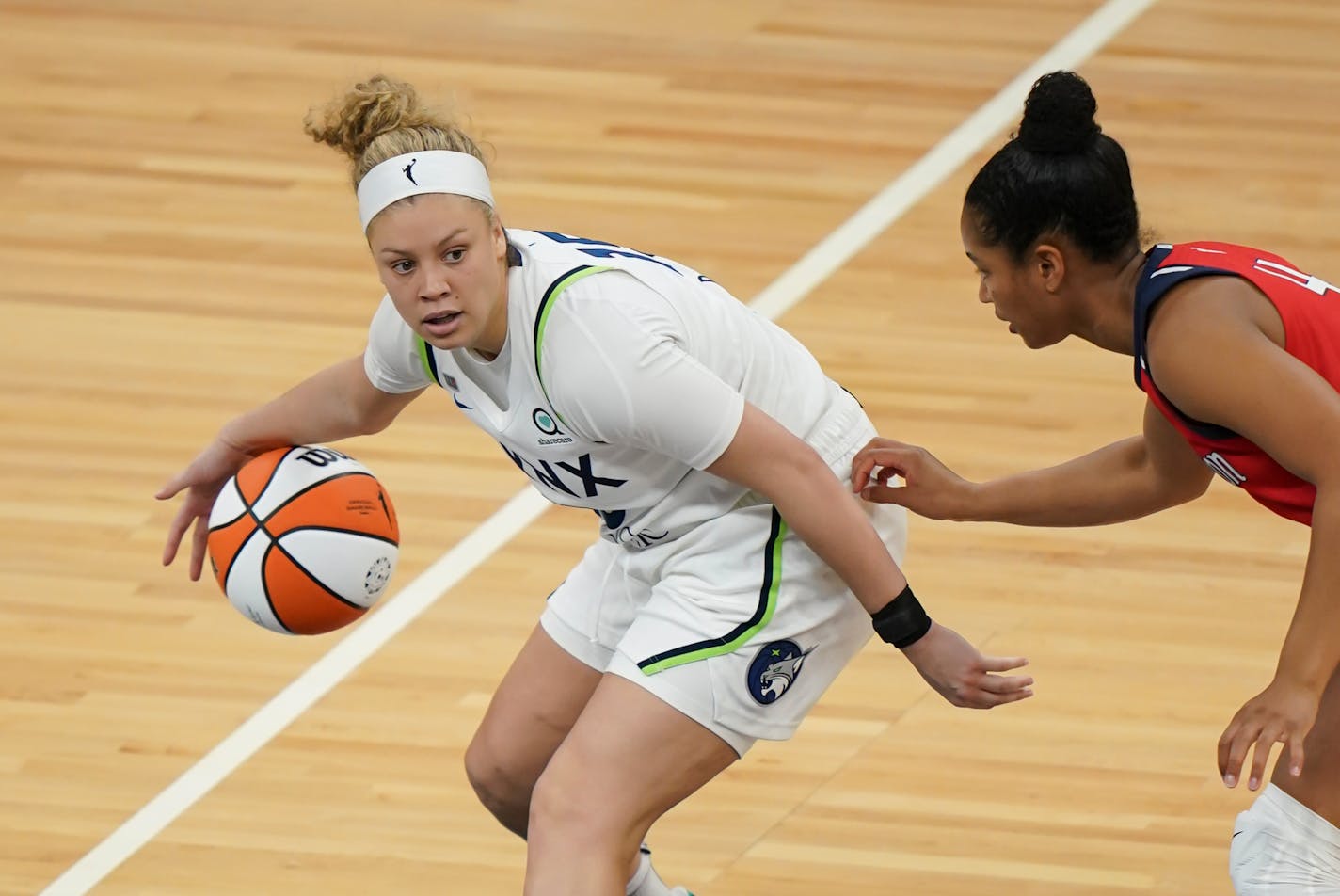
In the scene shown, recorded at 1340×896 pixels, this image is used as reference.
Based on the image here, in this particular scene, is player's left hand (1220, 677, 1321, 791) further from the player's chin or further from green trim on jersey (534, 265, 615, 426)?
green trim on jersey (534, 265, 615, 426)

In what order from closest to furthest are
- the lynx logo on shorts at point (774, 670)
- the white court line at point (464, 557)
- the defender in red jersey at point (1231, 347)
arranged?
the defender in red jersey at point (1231, 347) → the lynx logo on shorts at point (774, 670) → the white court line at point (464, 557)

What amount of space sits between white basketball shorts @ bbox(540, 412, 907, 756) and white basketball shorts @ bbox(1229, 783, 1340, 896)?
26.5 inches

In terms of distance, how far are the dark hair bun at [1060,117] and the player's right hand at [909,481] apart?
1.91ft

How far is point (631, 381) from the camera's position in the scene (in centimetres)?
311

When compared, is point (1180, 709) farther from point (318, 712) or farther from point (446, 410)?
point (446, 410)

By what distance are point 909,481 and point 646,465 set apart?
481mm

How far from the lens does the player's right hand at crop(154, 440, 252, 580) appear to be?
3826 mm

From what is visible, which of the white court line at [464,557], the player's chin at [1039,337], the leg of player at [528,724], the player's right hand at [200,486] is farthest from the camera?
the white court line at [464,557]

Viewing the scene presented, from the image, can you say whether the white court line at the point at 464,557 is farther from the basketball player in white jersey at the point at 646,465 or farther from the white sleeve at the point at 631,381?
the white sleeve at the point at 631,381

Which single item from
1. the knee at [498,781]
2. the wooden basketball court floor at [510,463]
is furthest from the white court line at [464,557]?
the knee at [498,781]

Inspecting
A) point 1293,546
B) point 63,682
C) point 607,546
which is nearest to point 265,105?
point 63,682

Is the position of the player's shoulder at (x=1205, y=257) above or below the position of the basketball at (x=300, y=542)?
above

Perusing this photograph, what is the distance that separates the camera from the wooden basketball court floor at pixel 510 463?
4371mm

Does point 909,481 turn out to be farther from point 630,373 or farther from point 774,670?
point 630,373
